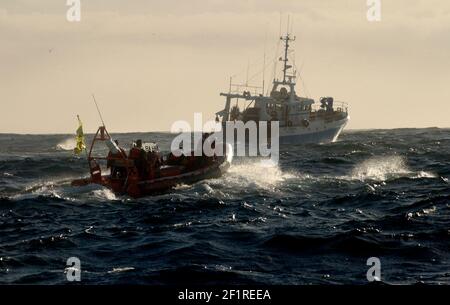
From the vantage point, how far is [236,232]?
20.8 m

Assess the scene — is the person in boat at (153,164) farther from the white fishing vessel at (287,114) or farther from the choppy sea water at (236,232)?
the white fishing vessel at (287,114)

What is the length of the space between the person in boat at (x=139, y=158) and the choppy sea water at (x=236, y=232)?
1570 millimetres

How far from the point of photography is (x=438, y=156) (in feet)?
165

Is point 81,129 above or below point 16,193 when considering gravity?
above

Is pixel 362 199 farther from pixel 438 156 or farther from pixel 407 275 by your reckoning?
pixel 438 156

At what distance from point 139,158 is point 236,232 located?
32.5ft

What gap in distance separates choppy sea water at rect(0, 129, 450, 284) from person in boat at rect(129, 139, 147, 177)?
1.57 meters

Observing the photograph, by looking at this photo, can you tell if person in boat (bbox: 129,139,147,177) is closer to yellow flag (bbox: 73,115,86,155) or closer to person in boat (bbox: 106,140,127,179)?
person in boat (bbox: 106,140,127,179)

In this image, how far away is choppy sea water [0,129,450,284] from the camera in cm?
1612

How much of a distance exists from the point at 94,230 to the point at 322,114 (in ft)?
186

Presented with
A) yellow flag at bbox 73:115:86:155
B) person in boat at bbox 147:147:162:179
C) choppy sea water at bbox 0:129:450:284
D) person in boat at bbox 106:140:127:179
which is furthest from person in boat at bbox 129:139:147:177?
yellow flag at bbox 73:115:86:155

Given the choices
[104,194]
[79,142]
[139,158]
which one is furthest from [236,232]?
[139,158]

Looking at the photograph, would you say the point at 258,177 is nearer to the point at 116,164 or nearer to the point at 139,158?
the point at 139,158
